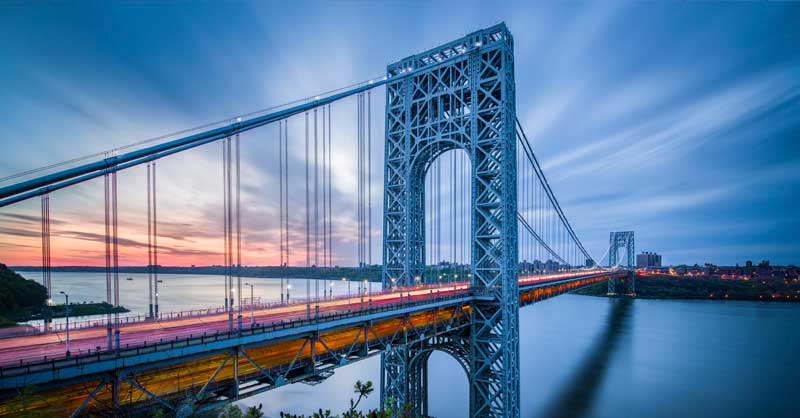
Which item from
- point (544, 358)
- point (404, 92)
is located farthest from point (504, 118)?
point (544, 358)

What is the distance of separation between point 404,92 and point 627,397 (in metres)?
40.8

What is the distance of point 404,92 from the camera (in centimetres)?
2945

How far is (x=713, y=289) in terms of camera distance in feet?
386

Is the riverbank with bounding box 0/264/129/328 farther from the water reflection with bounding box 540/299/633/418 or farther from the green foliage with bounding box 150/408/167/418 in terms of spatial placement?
the water reflection with bounding box 540/299/633/418

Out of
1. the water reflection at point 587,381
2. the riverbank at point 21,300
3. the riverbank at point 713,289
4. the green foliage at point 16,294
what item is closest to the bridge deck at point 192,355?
the water reflection at point 587,381

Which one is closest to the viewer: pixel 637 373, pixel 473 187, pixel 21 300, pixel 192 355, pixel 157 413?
pixel 157 413

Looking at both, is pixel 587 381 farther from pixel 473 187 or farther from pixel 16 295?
pixel 16 295

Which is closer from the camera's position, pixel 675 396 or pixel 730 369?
pixel 675 396

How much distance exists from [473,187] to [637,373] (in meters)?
42.0

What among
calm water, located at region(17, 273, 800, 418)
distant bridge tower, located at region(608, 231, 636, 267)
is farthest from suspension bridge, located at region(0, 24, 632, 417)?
distant bridge tower, located at region(608, 231, 636, 267)

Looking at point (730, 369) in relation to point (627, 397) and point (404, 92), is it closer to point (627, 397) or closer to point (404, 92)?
point (627, 397)

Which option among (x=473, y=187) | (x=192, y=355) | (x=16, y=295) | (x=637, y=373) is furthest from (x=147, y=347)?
(x=16, y=295)

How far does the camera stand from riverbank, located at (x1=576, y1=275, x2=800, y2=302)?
10994cm

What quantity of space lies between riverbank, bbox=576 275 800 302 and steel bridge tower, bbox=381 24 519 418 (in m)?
119
